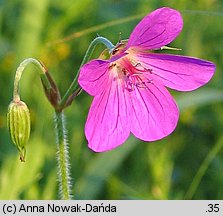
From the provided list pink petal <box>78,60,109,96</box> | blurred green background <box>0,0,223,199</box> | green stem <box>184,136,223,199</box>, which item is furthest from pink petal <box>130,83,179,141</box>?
green stem <box>184,136,223,199</box>

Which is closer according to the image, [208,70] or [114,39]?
[208,70]

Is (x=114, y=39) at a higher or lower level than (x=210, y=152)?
higher

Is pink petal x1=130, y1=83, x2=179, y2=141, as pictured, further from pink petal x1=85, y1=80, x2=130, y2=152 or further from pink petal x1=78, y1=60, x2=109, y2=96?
pink petal x1=78, y1=60, x2=109, y2=96

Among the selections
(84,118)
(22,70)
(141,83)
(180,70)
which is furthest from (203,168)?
(22,70)

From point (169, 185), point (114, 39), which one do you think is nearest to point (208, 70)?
point (169, 185)

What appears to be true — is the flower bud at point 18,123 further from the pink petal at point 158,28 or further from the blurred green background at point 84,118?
the blurred green background at point 84,118

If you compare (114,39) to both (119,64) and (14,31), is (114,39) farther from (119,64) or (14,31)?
(119,64)

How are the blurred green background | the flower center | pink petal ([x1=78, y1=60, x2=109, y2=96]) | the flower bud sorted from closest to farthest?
pink petal ([x1=78, y1=60, x2=109, y2=96])
the flower bud
the flower center
the blurred green background
